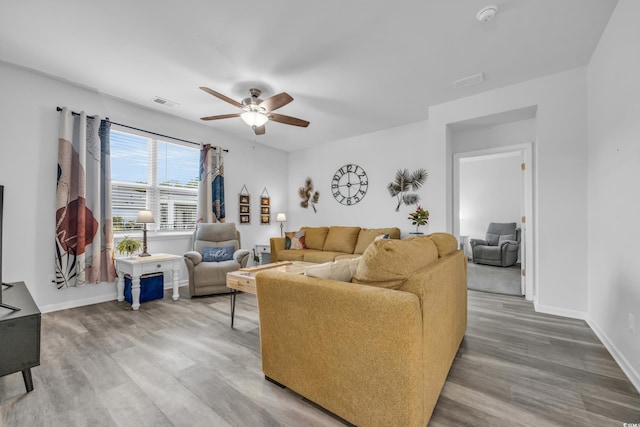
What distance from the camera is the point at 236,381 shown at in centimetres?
172

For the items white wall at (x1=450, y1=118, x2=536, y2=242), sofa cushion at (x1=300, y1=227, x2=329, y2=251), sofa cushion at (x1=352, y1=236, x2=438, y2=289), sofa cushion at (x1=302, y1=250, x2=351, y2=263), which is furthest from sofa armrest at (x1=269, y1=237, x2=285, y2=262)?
white wall at (x1=450, y1=118, x2=536, y2=242)

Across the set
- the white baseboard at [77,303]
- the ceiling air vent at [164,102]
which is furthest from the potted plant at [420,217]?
the white baseboard at [77,303]

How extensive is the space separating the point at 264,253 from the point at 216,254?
4.11 ft

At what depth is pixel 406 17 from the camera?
2.11m

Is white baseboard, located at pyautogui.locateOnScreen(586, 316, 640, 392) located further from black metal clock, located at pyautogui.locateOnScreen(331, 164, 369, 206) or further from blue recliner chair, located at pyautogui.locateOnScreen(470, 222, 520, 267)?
black metal clock, located at pyautogui.locateOnScreen(331, 164, 369, 206)

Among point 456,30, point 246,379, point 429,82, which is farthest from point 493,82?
point 246,379

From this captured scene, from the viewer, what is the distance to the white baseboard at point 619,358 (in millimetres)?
1669

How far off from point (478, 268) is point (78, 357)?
6288 mm

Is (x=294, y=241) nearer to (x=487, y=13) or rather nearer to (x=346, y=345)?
(x=346, y=345)

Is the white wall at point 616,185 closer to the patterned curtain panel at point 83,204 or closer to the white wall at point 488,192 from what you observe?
the white wall at point 488,192

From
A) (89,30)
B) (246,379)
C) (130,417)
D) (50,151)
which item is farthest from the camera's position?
(50,151)

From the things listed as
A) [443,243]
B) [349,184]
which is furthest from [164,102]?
[443,243]

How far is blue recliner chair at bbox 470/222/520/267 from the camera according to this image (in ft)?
18.4

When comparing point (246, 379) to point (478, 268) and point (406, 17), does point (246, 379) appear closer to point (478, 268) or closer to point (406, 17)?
point (406, 17)
